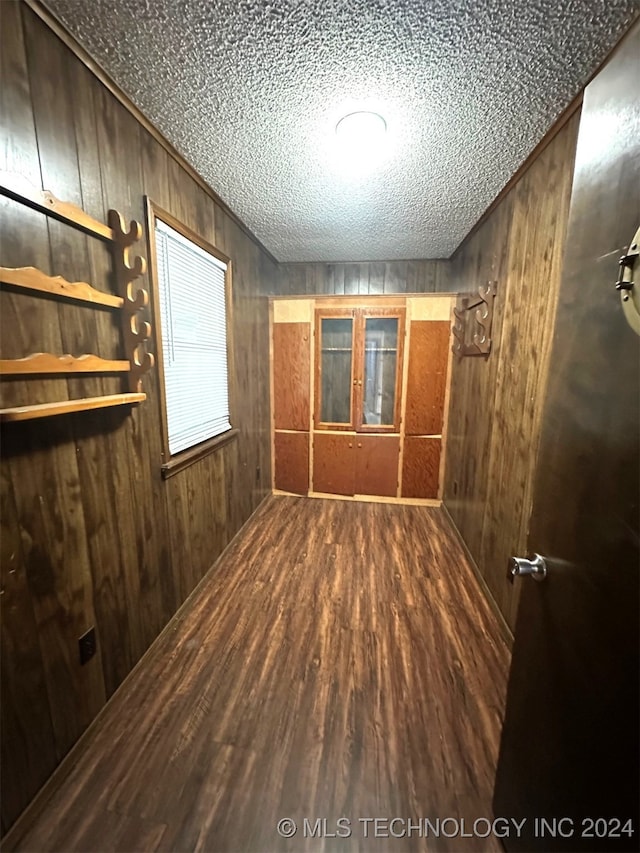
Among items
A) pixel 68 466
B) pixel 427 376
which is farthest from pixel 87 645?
pixel 427 376

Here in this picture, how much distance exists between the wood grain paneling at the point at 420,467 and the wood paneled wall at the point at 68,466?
2.32 m

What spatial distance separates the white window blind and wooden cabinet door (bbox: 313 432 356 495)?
4.29ft

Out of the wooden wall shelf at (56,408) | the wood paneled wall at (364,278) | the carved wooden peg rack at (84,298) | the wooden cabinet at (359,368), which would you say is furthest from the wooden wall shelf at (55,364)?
the wood paneled wall at (364,278)

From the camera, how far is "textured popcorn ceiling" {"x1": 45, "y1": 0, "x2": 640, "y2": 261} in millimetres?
977

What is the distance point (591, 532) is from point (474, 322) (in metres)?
2.20

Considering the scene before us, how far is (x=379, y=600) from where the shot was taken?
1989mm

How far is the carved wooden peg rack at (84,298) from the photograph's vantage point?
90 cm

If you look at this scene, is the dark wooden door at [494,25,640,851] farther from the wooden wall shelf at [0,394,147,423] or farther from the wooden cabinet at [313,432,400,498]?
the wooden cabinet at [313,432,400,498]

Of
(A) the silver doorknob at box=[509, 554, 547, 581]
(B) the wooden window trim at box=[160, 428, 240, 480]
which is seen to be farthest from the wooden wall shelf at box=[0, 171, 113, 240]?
(A) the silver doorknob at box=[509, 554, 547, 581]

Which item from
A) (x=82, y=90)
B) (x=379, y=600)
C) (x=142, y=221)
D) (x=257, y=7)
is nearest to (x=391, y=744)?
(x=379, y=600)

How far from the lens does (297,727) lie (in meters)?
1.29

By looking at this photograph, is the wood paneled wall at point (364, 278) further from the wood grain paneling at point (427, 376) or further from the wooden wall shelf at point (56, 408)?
the wooden wall shelf at point (56, 408)

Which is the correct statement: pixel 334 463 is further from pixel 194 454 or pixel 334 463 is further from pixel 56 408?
pixel 56 408

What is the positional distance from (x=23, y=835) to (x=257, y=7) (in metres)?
2.60
